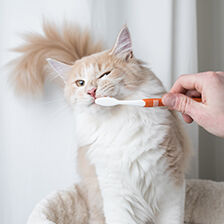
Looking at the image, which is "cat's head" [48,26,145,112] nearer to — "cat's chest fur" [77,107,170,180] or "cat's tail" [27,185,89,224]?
"cat's chest fur" [77,107,170,180]

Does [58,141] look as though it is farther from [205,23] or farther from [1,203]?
[205,23]

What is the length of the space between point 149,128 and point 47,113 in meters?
0.70

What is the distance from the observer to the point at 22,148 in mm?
1583

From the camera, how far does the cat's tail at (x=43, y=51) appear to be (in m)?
1.45

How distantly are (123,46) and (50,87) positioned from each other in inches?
23.3

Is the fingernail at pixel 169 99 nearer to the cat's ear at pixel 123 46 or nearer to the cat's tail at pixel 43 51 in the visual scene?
the cat's ear at pixel 123 46

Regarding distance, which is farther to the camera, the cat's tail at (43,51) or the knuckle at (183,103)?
the cat's tail at (43,51)

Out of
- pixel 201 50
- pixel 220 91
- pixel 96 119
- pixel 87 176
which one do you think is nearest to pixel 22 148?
pixel 87 176

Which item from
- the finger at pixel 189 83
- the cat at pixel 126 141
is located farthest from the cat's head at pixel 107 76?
the finger at pixel 189 83

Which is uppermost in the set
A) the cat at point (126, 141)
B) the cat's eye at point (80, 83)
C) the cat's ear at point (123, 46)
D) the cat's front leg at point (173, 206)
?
the cat's ear at point (123, 46)

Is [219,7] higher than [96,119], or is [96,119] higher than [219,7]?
[219,7]

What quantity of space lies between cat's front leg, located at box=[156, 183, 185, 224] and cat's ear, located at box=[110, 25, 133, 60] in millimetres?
587

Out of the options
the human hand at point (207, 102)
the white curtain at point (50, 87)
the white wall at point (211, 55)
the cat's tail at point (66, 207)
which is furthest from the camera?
the white wall at point (211, 55)

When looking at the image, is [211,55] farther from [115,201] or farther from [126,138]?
Answer: [115,201]
